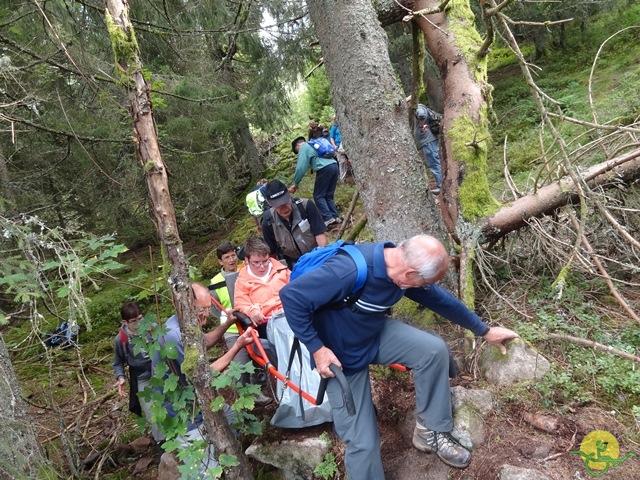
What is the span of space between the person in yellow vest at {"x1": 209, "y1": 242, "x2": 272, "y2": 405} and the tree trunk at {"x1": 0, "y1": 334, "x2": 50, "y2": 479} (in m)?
1.63

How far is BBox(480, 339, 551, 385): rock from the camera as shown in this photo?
2.98m

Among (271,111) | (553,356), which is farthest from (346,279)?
(271,111)

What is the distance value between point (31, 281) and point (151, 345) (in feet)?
3.10

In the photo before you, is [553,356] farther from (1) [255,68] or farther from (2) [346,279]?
(1) [255,68]

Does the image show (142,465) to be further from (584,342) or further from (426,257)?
A: (584,342)

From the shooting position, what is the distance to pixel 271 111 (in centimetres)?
1084

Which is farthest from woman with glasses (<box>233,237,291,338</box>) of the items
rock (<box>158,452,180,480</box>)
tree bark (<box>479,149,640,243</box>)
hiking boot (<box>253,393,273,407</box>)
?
tree bark (<box>479,149,640,243</box>)

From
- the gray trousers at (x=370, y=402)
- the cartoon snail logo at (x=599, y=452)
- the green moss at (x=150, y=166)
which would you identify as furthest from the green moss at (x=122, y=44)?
the cartoon snail logo at (x=599, y=452)

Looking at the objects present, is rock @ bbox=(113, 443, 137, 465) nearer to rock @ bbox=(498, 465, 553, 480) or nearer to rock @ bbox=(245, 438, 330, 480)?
rock @ bbox=(245, 438, 330, 480)

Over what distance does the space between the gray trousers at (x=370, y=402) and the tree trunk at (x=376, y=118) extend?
1086 millimetres

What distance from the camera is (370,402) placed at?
2.79 m

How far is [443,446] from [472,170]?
90.2 inches

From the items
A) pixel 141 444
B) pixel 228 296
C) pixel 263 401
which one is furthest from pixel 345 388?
pixel 141 444

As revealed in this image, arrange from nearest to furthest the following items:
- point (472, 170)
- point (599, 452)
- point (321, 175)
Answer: point (599, 452) < point (472, 170) < point (321, 175)
